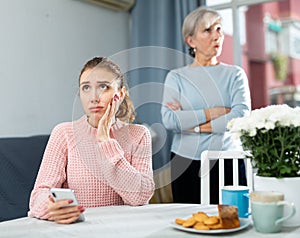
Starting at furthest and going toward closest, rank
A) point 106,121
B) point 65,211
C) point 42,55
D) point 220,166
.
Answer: point 42,55 → point 220,166 → point 106,121 → point 65,211

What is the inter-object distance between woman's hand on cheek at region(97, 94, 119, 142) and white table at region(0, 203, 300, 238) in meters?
0.22

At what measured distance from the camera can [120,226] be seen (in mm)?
1089

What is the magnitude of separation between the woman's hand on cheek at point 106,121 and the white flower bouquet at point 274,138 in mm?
420

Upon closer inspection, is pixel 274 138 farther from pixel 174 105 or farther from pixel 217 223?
pixel 174 105

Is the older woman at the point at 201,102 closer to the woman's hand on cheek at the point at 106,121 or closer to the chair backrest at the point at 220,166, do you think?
the chair backrest at the point at 220,166

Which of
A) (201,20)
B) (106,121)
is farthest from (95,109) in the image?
(201,20)

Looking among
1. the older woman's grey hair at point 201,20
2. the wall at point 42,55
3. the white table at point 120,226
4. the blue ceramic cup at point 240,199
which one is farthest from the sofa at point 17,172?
the blue ceramic cup at point 240,199

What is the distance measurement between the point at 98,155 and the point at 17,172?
0.85 metres

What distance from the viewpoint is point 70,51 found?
9.12 feet

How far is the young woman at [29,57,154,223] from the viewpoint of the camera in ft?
4.36

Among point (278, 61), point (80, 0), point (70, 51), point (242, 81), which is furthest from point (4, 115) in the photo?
point (278, 61)

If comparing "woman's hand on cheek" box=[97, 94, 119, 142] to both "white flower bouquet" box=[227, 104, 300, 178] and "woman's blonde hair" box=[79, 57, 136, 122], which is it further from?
"white flower bouquet" box=[227, 104, 300, 178]

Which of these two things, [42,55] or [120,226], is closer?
[120,226]

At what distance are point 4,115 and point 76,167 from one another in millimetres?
1115
